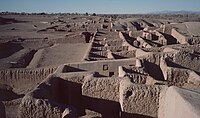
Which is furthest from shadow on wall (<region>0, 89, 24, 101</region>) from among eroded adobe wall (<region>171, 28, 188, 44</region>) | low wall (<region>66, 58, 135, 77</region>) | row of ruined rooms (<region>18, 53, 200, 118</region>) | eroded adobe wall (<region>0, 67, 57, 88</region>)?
eroded adobe wall (<region>171, 28, 188, 44</region>)

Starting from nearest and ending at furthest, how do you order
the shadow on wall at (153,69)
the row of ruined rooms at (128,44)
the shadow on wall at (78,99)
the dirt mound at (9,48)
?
the shadow on wall at (78,99)
the shadow on wall at (153,69)
the row of ruined rooms at (128,44)
the dirt mound at (9,48)

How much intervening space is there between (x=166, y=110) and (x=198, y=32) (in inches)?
1140

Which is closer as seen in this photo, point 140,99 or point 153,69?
point 140,99

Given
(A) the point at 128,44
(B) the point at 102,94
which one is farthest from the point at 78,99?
(A) the point at 128,44

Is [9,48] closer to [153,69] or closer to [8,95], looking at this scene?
[8,95]

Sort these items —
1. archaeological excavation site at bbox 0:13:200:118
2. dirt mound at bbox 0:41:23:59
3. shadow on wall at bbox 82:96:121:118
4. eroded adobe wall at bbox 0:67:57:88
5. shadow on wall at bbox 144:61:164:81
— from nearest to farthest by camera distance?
archaeological excavation site at bbox 0:13:200:118 < shadow on wall at bbox 82:96:121:118 < shadow on wall at bbox 144:61:164:81 < eroded adobe wall at bbox 0:67:57:88 < dirt mound at bbox 0:41:23:59

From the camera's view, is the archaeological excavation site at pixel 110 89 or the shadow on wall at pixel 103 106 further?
the shadow on wall at pixel 103 106

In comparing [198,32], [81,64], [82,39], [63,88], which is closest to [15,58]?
[82,39]

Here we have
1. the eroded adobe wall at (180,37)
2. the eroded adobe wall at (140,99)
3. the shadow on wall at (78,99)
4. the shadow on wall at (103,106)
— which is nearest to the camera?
the eroded adobe wall at (140,99)

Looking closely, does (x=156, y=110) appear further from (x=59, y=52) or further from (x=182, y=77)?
(x=59, y=52)

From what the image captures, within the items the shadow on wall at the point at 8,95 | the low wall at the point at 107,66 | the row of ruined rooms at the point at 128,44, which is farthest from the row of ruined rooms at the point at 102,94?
the row of ruined rooms at the point at 128,44

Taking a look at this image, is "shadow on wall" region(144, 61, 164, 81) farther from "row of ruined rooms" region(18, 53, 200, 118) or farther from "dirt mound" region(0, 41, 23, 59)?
"dirt mound" region(0, 41, 23, 59)

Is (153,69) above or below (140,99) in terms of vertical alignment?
below

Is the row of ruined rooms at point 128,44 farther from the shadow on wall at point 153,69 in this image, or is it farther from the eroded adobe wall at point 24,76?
the eroded adobe wall at point 24,76
